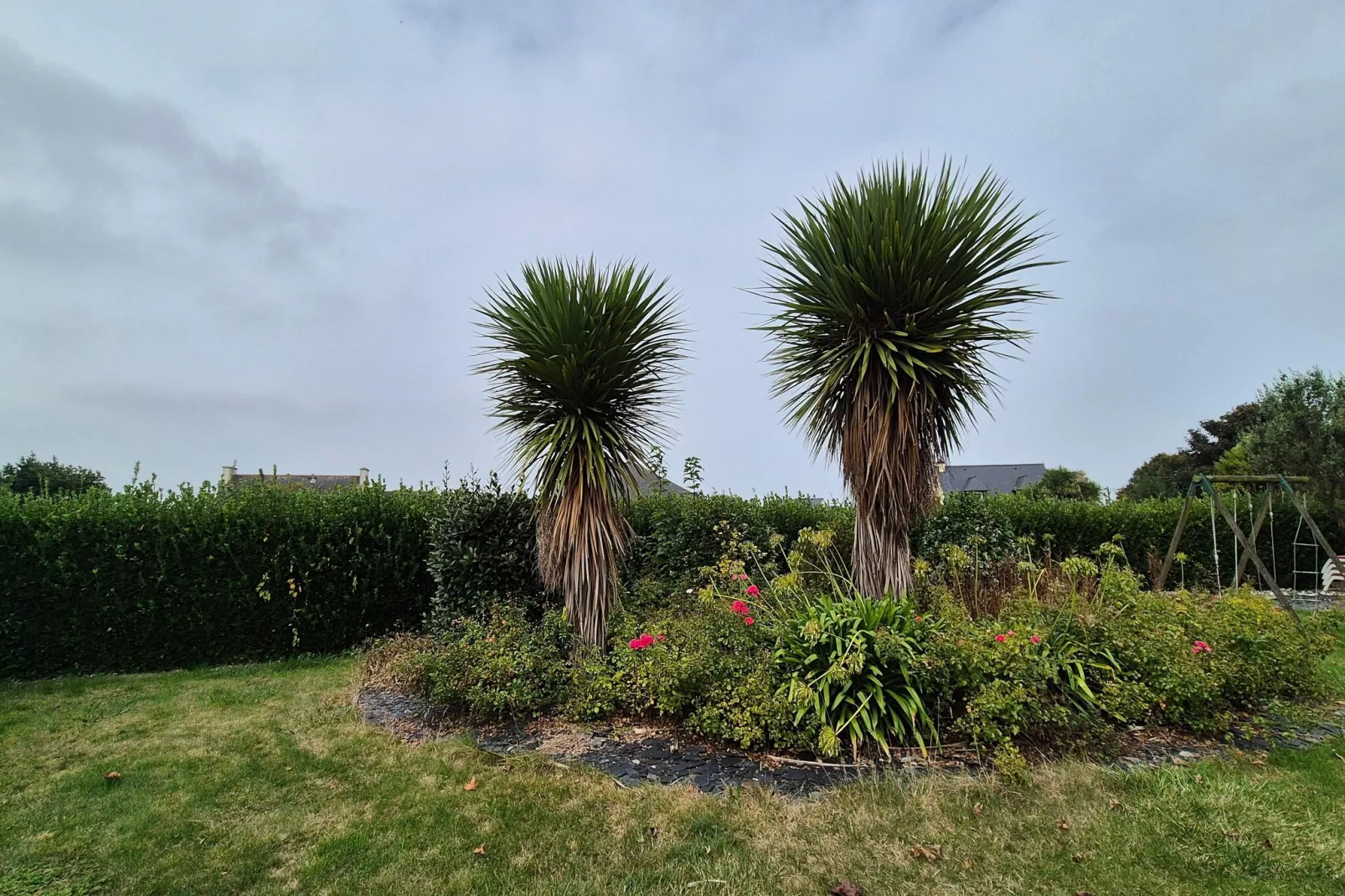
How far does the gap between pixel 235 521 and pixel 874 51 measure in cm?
927

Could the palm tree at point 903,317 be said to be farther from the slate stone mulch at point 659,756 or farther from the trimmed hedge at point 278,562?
the slate stone mulch at point 659,756

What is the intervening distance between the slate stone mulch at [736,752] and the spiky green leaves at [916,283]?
2.67 meters

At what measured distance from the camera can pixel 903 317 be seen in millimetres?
4961

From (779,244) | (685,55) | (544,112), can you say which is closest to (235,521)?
(544,112)

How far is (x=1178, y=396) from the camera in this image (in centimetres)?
973

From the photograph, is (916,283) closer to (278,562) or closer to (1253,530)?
(1253,530)

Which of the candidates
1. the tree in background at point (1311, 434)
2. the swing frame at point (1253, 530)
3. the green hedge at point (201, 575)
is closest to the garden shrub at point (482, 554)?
the green hedge at point (201, 575)

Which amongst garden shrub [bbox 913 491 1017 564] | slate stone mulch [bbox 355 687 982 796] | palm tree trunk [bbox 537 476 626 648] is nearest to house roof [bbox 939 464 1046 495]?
garden shrub [bbox 913 491 1017 564]

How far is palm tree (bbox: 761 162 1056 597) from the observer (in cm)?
482

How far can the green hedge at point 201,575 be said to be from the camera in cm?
623

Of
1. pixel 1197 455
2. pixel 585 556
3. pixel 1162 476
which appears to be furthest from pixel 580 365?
pixel 1162 476

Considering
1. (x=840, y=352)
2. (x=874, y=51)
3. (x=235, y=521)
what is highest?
(x=874, y=51)

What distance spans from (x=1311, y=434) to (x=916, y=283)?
13478mm

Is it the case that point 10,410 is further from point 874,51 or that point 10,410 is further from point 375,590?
point 874,51
